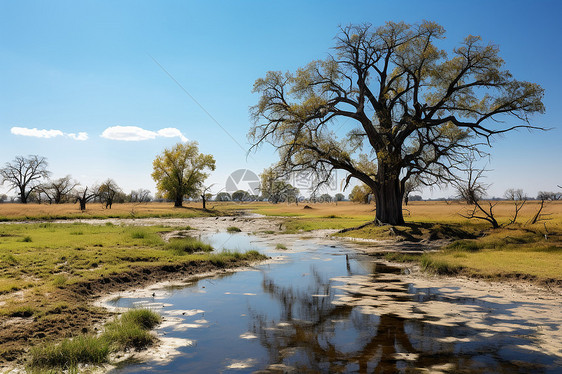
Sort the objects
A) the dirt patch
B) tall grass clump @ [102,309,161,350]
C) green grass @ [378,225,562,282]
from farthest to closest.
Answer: green grass @ [378,225,562,282], tall grass clump @ [102,309,161,350], the dirt patch

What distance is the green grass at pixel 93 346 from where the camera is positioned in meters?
5.54

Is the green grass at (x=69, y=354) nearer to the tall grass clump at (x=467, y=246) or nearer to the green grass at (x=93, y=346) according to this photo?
the green grass at (x=93, y=346)

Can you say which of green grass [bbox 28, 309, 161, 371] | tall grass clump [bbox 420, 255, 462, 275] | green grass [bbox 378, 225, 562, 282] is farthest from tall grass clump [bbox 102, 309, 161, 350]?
green grass [bbox 378, 225, 562, 282]

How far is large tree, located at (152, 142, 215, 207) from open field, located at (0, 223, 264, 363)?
5270 cm

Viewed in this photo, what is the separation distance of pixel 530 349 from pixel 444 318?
6.11ft

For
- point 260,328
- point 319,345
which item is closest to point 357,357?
point 319,345

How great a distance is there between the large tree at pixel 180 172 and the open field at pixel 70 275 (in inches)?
2075

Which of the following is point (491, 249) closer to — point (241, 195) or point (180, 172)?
point (180, 172)

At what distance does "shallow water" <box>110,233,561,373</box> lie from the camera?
559 centimetres

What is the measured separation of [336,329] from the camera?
713 cm

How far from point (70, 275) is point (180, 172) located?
207 feet

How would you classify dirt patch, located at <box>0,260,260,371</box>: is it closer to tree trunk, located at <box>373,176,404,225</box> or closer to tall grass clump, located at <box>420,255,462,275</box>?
tall grass clump, located at <box>420,255,462,275</box>

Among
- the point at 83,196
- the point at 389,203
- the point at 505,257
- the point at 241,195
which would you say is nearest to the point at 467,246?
the point at 505,257

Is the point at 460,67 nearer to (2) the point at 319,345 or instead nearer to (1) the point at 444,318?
(1) the point at 444,318
